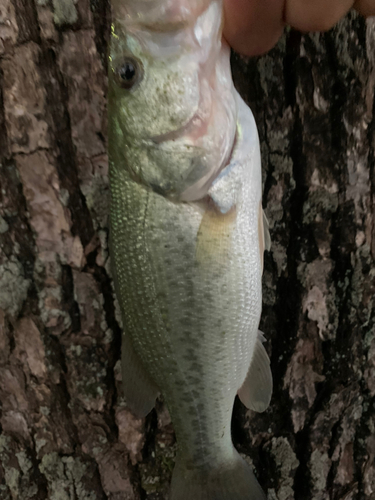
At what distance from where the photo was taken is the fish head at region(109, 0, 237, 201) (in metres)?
0.83

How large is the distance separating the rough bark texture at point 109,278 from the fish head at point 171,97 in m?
0.27

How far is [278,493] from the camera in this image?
1.37 meters

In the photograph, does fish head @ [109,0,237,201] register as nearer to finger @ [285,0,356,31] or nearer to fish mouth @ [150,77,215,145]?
fish mouth @ [150,77,215,145]

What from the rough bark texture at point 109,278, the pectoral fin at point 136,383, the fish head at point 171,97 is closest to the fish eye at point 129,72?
the fish head at point 171,97

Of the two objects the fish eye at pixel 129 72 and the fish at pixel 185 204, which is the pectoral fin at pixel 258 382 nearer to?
the fish at pixel 185 204

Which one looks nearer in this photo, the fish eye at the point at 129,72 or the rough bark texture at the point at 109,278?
the fish eye at the point at 129,72

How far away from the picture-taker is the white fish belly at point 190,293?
0.93 m

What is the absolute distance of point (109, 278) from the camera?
128 cm

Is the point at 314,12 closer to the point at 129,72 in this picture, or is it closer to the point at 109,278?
the point at 129,72

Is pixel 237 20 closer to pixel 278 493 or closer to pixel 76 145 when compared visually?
pixel 76 145

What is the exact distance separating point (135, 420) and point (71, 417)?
10.1 inches

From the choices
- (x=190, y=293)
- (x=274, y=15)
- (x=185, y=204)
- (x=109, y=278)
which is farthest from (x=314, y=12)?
(x=109, y=278)

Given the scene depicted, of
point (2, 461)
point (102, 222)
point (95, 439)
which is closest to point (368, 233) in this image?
point (102, 222)

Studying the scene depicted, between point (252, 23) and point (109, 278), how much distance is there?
2.97 ft
